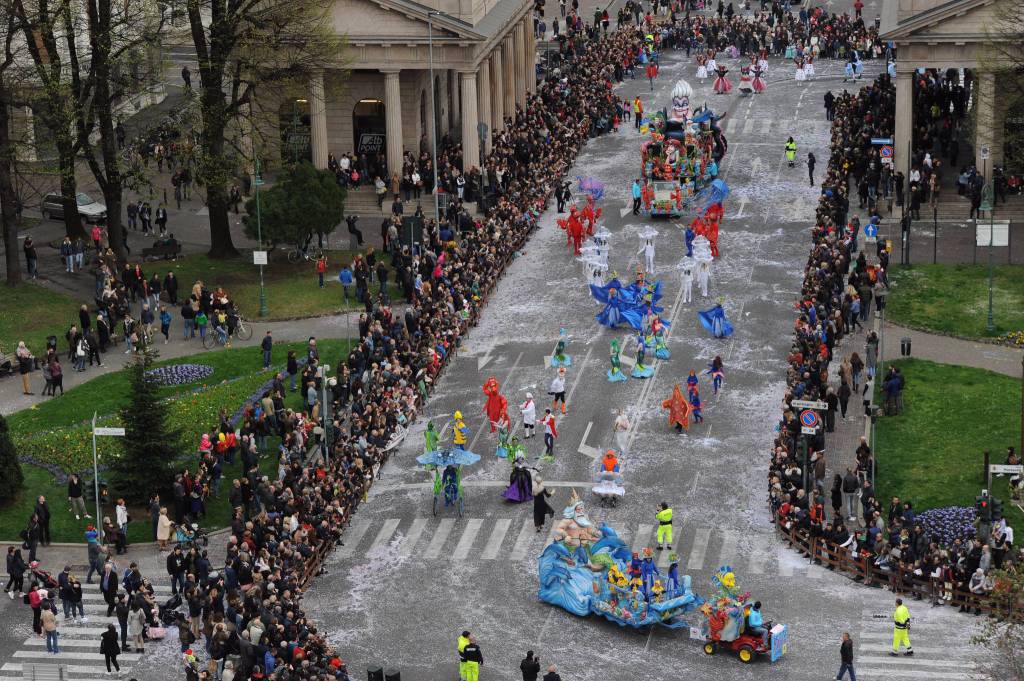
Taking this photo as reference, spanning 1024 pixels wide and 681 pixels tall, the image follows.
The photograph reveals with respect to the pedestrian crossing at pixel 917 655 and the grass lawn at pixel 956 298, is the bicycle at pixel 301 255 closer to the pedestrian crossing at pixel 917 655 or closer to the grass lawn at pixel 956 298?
the grass lawn at pixel 956 298

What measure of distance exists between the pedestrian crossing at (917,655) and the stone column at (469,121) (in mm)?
43652

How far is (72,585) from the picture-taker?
2154 inches

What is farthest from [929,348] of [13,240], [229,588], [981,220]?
[13,240]

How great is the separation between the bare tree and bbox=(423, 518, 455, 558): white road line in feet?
A: 84.9

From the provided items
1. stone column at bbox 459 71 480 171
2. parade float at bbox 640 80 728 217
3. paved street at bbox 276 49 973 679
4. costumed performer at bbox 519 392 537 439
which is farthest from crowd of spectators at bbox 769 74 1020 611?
stone column at bbox 459 71 480 171

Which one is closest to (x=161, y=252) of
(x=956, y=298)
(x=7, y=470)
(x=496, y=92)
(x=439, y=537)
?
(x=496, y=92)

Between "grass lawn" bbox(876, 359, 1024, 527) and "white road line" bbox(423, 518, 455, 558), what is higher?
"grass lawn" bbox(876, 359, 1024, 527)

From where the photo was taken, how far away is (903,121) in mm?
88938

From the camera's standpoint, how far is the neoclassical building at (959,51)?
279ft

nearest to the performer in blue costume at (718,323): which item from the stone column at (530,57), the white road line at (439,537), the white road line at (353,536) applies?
the white road line at (439,537)

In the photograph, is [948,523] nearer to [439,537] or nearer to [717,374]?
[717,374]

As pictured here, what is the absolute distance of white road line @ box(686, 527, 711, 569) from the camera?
2223 inches

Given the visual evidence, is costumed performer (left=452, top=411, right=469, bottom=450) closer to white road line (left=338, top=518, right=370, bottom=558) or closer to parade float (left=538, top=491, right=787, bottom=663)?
white road line (left=338, top=518, right=370, bottom=558)

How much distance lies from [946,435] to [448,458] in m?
16.0
